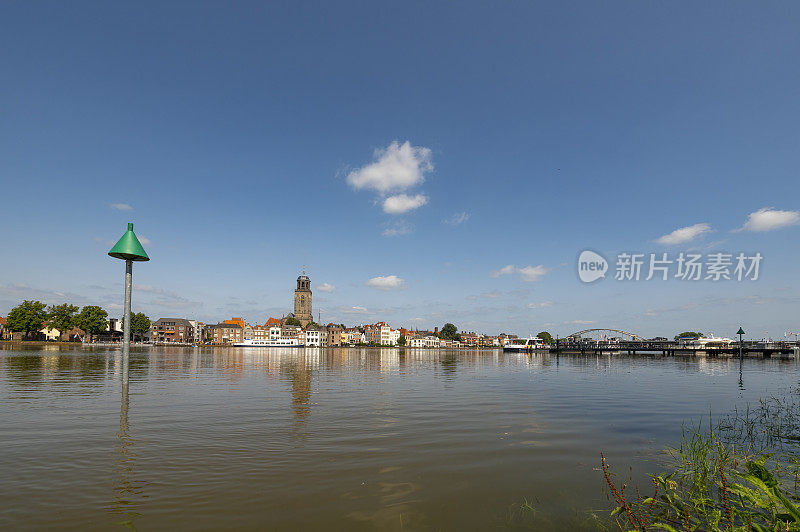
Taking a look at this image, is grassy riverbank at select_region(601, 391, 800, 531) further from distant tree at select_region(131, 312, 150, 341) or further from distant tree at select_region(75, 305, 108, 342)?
distant tree at select_region(131, 312, 150, 341)

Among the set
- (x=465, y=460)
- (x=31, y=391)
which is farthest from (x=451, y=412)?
(x=31, y=391)

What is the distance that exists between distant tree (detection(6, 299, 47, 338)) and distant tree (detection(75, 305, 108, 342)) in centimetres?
1071

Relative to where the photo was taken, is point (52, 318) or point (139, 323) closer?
point (52, 318)

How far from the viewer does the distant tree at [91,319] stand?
152125 mm

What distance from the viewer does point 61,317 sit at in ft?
485

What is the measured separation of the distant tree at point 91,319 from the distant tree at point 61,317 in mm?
2458

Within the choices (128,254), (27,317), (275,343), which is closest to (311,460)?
(128,254)

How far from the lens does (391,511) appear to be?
6.93 m

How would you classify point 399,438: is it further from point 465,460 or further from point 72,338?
point 72,338

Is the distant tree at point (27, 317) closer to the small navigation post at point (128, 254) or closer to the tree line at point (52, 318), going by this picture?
the tree line at point (52, 318)

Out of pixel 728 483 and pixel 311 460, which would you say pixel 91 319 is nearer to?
pixel 311 460

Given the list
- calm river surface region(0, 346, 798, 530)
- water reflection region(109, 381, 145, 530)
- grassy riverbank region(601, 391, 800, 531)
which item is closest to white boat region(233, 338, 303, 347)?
calm river surface region(0, 346, 798, 530)

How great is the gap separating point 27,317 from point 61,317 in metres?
10.1

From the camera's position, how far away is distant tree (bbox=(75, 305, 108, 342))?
15212 centimetres
